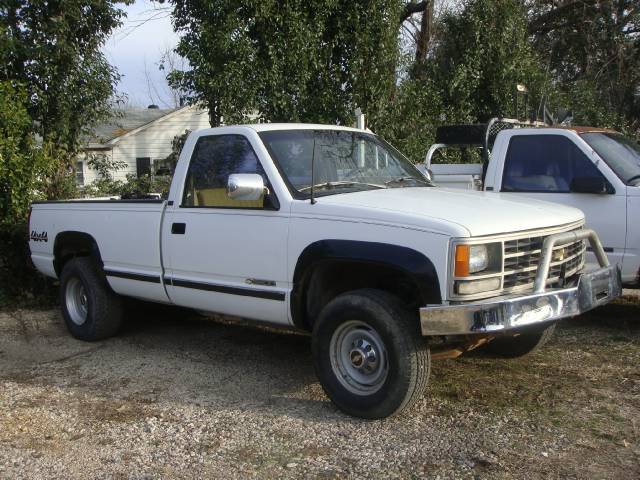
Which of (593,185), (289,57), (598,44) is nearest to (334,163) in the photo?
(593,185)

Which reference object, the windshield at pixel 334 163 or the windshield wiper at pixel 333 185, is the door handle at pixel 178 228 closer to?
the windshield at pixel 334 163

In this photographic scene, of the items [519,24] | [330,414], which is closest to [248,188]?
[330,414]

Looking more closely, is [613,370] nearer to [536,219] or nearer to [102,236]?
[536,219]

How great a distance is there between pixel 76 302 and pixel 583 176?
509 cm

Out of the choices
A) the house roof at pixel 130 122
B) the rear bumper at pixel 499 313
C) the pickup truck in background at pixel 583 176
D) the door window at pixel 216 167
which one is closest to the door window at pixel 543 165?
the pickup truck in background at pixel 583 176

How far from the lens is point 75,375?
5914 millimetres

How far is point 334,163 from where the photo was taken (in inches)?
213

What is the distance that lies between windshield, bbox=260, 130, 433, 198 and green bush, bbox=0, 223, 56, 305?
190 inches

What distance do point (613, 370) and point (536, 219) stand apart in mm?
1762

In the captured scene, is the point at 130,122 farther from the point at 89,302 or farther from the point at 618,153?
the point at 618,153

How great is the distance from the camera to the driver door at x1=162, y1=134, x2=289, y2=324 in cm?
503

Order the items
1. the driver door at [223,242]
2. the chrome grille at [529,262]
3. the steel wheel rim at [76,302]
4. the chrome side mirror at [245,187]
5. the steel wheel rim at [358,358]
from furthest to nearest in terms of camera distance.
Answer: the steel wheel rim at [76,302], the driver door at [223,242], the chrome side mirror at [245,187], the steel wheel rim at [358,358], the chrome grille at [529,262]

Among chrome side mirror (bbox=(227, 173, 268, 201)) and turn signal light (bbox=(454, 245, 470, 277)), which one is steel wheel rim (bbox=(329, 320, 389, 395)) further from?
chrome side mirror (bbox=(227, 173, 268, 201))

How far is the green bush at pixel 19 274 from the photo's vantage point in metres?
8.83
